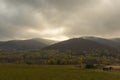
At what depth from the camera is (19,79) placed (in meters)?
64.3

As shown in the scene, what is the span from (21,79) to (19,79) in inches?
20.9

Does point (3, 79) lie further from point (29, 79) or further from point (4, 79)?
point (29, 79)

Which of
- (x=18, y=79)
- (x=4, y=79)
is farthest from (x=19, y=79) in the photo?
(x=4, y=79)

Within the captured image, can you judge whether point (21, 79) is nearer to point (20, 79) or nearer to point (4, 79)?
point (20, 79)

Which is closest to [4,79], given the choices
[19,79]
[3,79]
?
[3,79]

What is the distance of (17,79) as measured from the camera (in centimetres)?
6419

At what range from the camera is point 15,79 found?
6406 centimetres

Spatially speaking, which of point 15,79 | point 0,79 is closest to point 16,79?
point 15,79

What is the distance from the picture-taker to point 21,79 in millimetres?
64438

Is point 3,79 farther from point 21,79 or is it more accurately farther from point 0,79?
point 21,79

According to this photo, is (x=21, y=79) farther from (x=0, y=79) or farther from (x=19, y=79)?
(x=0, y=79)

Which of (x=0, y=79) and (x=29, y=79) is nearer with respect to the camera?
(x=0, y=79)

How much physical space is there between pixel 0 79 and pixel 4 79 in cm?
113

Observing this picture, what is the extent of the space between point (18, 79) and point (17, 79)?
26 centimetres
